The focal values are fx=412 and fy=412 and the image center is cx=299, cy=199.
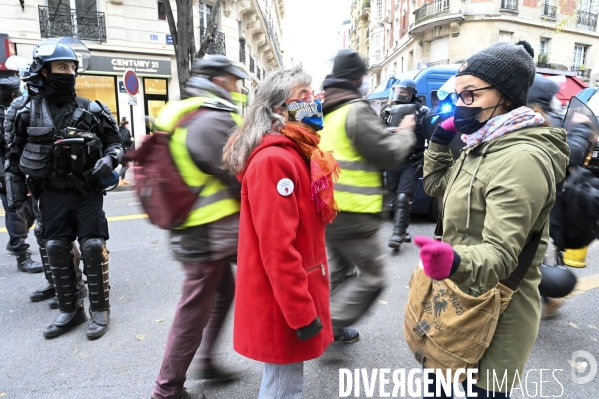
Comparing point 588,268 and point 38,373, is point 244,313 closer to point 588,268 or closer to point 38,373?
point 38,373

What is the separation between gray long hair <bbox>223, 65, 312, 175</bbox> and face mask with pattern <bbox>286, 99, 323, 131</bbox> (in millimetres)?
48

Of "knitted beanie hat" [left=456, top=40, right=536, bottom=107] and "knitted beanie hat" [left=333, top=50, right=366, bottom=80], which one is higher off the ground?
"knitted beanie hat" [left=333, top=50, right=366, bottom=80]

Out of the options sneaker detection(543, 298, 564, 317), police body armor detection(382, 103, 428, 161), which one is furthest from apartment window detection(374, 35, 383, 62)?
sneaker detection(543, 298, 564, 317)

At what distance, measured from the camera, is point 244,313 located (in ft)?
5.39

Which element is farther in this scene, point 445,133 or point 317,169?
point 445,133

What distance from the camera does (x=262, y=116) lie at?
68.5 inches

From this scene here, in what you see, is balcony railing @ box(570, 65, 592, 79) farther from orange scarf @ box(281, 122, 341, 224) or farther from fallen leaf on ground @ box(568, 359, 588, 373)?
orange scarf @ box(281, 122, 341, 224)

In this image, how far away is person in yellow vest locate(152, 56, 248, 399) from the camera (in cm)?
208

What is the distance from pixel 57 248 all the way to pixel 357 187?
228 centimetres

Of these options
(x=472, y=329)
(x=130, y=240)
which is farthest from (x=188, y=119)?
(x=130, y=240)

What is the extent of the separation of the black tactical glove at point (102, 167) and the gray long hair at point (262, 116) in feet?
5.41

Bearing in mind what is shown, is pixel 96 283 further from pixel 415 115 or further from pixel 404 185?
pixel 404 185

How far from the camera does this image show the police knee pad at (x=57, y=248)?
10.2 feet

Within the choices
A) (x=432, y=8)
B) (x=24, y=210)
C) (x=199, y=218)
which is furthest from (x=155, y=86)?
(x=432, y=8)
